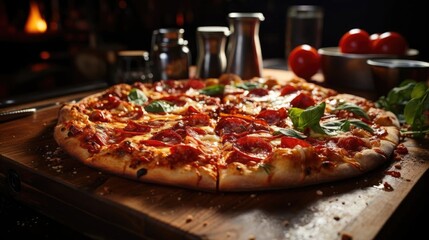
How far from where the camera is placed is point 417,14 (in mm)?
6613

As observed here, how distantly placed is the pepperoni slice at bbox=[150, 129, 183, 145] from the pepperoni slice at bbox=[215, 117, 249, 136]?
0.87 feet

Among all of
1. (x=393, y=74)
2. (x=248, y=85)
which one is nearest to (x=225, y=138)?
(x=248, y=85)

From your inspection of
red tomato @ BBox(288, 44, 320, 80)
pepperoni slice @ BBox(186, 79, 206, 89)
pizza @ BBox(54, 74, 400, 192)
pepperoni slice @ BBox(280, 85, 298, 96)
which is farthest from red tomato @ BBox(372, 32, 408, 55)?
pepperoni slice @ BBox(186, 79, 206, 89)

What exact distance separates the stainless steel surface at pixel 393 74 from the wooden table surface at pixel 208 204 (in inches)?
41.5

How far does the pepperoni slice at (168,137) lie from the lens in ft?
6.58

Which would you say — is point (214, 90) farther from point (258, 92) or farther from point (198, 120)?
point (198, 120)

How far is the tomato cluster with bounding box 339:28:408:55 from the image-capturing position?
3.45 metres

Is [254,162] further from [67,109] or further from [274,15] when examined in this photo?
[274,15]

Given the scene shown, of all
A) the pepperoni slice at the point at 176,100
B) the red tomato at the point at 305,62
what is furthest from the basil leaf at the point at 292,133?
the red tomato at the point at 305,62

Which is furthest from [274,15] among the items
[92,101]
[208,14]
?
[92,101]

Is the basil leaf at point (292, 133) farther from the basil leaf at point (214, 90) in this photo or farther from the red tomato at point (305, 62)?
the red tomato at point (305, 62)

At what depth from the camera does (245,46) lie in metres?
3.47

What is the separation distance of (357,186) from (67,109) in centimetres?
148

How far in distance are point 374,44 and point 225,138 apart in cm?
204
